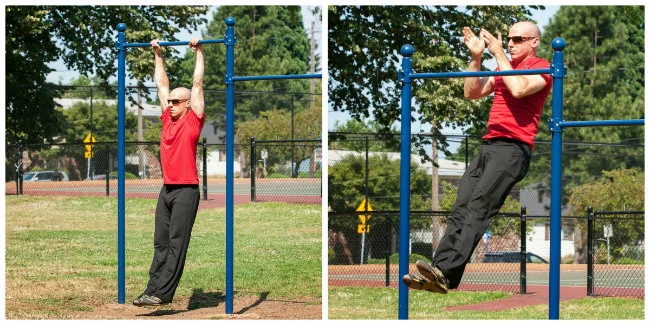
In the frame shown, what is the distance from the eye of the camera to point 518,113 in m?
5.05

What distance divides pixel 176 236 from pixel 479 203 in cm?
211

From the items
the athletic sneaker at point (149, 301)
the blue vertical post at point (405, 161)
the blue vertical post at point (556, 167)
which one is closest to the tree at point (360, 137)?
the athletic sneaker at point (149, 301)

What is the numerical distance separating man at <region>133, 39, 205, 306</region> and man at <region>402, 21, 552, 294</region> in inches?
69.9

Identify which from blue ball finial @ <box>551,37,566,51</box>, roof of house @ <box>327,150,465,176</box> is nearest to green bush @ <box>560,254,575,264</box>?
roof of house @ <box>327,150,465,176</box>

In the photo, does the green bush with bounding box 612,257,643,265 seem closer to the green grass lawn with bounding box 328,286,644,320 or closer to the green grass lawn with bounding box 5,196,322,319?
the green grass lawn with bounding box 5,196,322,319

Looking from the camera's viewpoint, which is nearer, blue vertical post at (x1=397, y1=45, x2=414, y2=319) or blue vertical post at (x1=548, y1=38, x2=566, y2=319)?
blue vertical post at (x1=548, y1=38, x2=566, y2=319)

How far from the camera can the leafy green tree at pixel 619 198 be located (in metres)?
16.4

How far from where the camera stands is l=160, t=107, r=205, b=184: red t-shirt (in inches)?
247

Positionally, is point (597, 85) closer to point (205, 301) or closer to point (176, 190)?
point (205, 301)

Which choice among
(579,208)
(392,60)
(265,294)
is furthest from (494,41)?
(579,208)

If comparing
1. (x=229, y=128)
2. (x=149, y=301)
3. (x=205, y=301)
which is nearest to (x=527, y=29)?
(x=229, y=128)

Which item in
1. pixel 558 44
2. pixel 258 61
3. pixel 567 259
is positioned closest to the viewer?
pixel 558 44

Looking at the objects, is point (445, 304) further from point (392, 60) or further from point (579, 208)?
point (579, 208)

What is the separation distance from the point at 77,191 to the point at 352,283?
720cm
